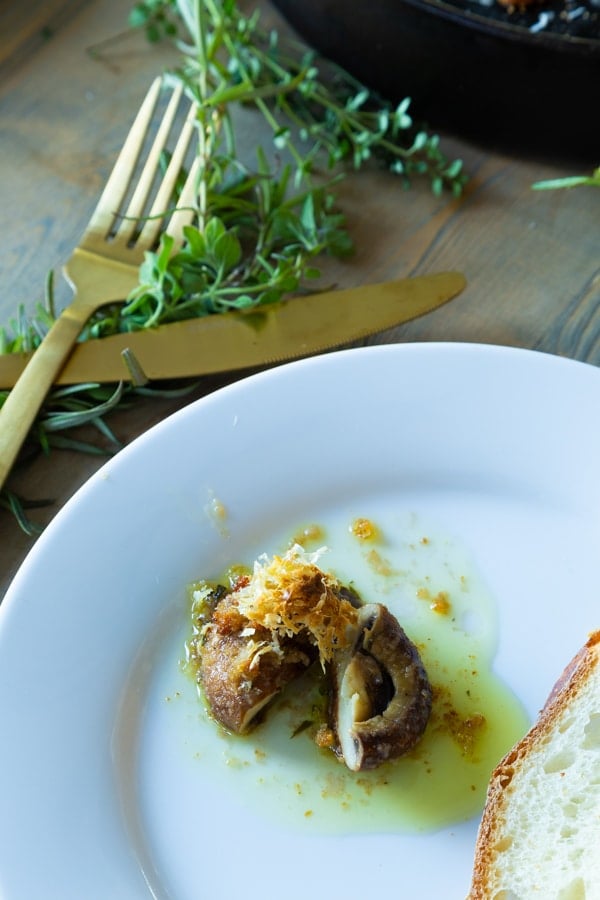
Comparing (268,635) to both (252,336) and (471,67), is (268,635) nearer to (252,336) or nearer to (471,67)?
(252,336)

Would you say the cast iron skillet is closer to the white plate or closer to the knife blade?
the knife blade

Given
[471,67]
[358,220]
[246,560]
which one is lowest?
[246,560]

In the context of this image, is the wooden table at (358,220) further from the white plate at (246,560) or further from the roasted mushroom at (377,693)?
the roasted mushroom at (377,693)

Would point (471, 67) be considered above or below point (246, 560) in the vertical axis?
above

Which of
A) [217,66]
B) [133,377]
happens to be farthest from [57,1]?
[133,377]

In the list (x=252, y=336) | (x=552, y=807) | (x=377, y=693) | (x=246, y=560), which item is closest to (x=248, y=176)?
(x=252, y=336)

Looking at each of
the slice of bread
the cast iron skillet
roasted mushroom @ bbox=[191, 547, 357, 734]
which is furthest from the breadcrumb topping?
the cast iron skillet

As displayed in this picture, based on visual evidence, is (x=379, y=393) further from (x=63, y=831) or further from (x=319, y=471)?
(x=63, y=831)

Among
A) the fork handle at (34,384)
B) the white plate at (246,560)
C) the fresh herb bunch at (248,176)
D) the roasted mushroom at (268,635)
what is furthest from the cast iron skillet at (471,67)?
the roasted mushroom at (268,635)
